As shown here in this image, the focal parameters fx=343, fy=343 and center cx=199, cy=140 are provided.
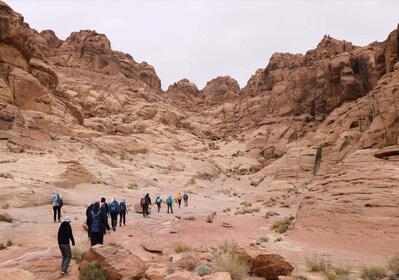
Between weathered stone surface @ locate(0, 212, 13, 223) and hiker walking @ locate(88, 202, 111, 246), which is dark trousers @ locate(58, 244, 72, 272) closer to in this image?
hiker walking @ locate(88, 202, 111, 246)

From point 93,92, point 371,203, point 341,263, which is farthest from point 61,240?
point 93,92

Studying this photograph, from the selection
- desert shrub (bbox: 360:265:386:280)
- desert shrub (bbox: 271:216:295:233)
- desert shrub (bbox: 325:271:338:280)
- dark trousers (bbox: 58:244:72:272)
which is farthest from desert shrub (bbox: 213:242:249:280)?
desert shrub (bbox: 271:216:295:233)

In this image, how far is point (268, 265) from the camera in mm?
9789

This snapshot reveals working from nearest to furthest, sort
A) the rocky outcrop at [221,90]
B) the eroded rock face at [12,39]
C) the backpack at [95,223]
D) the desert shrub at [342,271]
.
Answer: the desert shrub at [342,271] → the backpack at [95,223] → the eroded rock face at [12,39] → the rocky outcrop at [221,90]

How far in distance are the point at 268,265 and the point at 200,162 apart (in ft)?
160

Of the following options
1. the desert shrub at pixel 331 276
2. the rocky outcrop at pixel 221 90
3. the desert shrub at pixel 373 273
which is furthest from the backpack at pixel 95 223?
the rocky outcrop at pixel 221 90

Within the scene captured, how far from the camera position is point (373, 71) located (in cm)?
5462

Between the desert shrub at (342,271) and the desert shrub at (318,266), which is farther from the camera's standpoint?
the desert shrub at (318,266)

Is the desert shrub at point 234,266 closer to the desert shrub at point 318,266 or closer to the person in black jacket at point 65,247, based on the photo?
the desert shrub at point 318,266

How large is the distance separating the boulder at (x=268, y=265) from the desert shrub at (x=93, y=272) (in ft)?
13.5

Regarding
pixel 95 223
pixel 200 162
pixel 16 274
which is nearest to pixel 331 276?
pixel 95 223

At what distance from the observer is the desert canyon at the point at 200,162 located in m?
13.2

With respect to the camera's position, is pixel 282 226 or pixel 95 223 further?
pixel 282 226

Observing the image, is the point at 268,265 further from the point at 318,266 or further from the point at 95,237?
the point at 95,237
